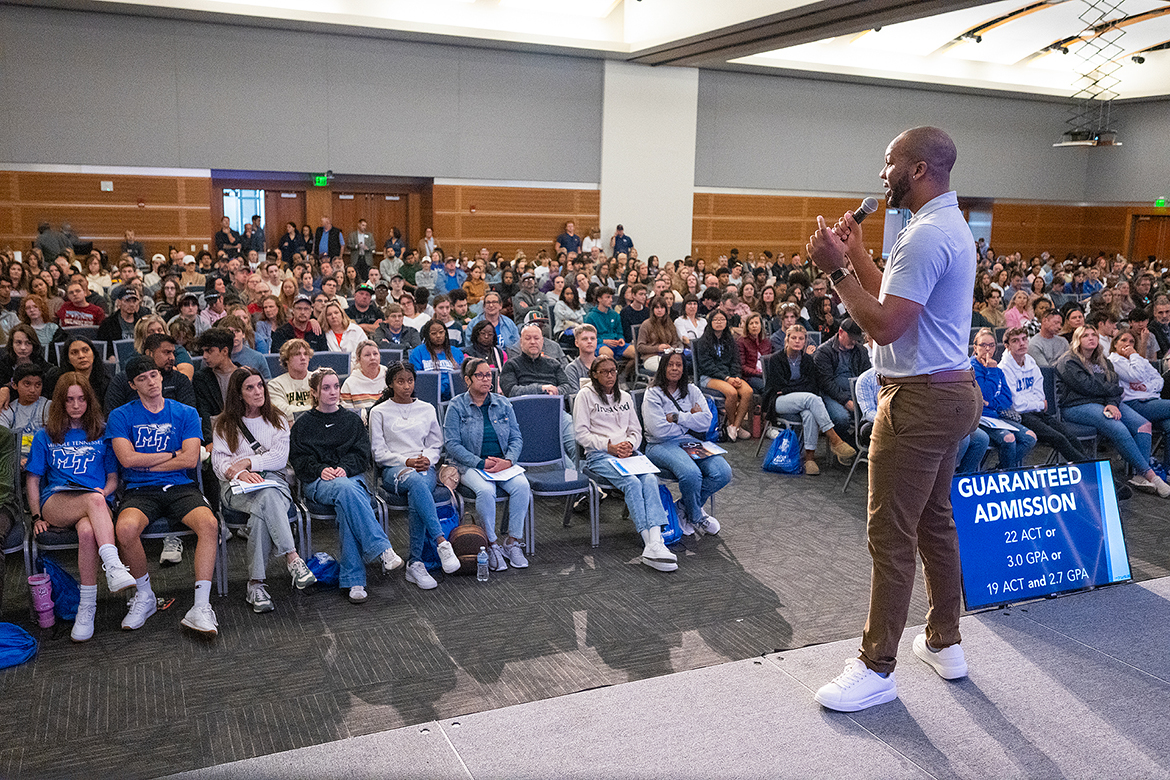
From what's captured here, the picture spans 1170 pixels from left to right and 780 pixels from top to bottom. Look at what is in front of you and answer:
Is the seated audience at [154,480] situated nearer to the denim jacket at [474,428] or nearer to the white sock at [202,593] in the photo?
the white sock at [202,593]

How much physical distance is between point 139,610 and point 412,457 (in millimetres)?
1581

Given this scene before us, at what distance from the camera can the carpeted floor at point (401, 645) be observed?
131 inches

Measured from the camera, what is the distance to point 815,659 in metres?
3.41

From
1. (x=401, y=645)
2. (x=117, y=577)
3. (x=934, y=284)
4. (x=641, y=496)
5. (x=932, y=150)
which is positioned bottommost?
(x=401, y=645)

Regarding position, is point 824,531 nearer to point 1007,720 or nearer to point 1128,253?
point 1007,720

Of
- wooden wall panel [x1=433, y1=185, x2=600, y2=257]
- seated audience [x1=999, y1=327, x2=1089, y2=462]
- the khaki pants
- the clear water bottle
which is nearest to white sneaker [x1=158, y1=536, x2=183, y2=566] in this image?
the clear water bottle

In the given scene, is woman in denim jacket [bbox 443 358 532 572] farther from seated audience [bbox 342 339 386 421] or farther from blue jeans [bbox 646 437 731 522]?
seated audience [bbox 342 339 386 421]

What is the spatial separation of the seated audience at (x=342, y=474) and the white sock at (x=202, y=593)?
0.67 meters

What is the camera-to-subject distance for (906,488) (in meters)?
2.85

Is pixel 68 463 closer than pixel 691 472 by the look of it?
Yes

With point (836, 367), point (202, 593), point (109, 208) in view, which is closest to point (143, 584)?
point (202, 593)

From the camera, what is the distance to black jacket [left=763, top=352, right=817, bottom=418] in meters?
7.43

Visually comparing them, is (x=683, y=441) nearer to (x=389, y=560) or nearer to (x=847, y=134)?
(x=389, y=560)

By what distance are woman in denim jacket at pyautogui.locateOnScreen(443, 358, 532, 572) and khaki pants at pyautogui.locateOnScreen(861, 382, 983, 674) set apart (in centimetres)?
252
